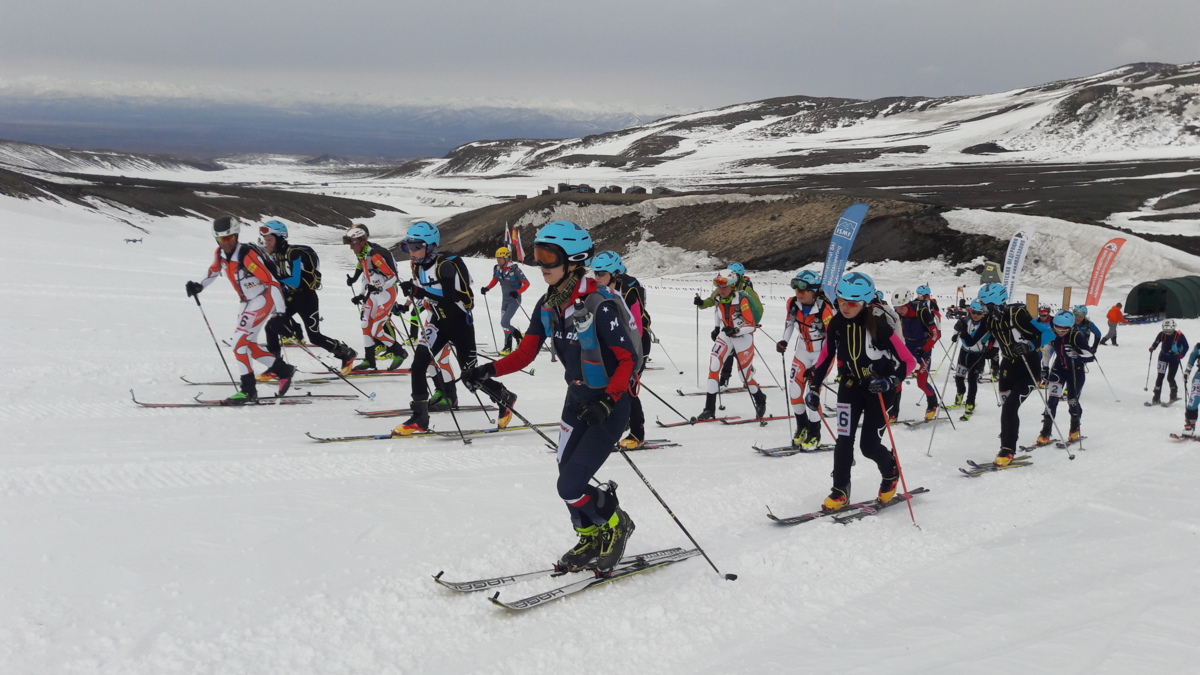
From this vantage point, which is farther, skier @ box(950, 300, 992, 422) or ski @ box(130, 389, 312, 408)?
skier @ box(950, 300, 992, 422)

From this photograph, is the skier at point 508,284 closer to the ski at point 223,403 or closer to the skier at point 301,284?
the skier at point 301,284

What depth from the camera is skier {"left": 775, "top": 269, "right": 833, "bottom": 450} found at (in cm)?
980

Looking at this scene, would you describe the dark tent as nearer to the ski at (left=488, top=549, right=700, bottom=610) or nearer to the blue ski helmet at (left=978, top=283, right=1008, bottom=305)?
the blue ski helmet at (left=978, top=283, right=1008, bottom=305)

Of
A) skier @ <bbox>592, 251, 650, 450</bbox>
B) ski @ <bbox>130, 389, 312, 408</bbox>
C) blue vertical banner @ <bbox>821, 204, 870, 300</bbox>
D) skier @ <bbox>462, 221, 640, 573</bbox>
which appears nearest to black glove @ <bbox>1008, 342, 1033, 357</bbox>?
blue vertical banner @ <bbox>821, 204, 870, 300</bbox>

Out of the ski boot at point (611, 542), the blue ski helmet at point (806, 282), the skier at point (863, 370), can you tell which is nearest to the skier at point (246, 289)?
the ski boot at point (611, 542)

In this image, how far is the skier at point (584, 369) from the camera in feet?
16.5

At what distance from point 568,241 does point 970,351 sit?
979 cm

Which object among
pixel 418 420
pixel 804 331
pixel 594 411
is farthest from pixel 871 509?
pixel 418 420

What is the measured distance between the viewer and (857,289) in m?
6.61

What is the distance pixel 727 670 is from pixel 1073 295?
30.2m

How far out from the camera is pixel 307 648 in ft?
14.2

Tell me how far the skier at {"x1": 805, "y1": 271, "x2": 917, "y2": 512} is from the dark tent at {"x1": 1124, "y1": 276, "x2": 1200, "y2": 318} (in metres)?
24.1

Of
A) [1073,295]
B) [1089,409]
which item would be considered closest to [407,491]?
[1089,409]

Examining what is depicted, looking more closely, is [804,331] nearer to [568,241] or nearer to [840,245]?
[840,245]
